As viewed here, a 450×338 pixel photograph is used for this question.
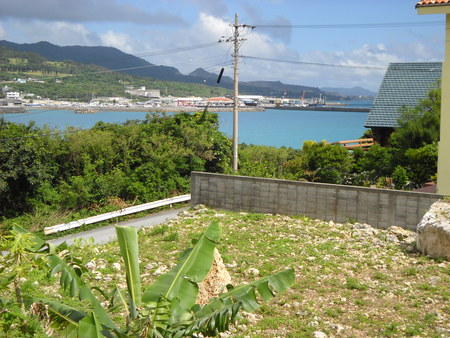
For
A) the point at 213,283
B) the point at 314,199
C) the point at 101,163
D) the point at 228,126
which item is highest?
the point at 228,126

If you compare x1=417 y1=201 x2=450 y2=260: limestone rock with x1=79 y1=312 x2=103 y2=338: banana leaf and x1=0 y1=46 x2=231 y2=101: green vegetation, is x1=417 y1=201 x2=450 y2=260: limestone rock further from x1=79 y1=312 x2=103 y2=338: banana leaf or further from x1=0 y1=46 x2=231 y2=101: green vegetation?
x1=0 y1=46 x2=231 y2=101: green vegetation

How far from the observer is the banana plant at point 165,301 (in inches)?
213

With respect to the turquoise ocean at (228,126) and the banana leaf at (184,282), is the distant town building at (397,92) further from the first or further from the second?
the banana leaf at (184,282)

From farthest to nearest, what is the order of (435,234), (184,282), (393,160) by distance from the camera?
(393,160) → (435,234) → (184,282)

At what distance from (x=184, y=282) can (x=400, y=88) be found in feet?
88.7

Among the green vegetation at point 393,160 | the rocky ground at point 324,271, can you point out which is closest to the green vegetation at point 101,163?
the green vegetation at point 393,160

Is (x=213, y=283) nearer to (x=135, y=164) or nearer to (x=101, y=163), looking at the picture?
(x=101, y=163)

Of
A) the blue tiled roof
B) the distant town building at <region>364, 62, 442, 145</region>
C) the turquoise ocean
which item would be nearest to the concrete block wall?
the turquoise ocean

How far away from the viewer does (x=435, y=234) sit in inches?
447

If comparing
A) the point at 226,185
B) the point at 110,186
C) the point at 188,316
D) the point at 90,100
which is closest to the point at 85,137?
the point at 110,186

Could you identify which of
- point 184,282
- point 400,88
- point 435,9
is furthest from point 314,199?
point 400,88

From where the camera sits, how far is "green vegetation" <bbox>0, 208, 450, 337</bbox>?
7895mm

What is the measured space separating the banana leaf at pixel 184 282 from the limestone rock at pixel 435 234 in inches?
266

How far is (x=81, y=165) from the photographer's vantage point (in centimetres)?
2400
